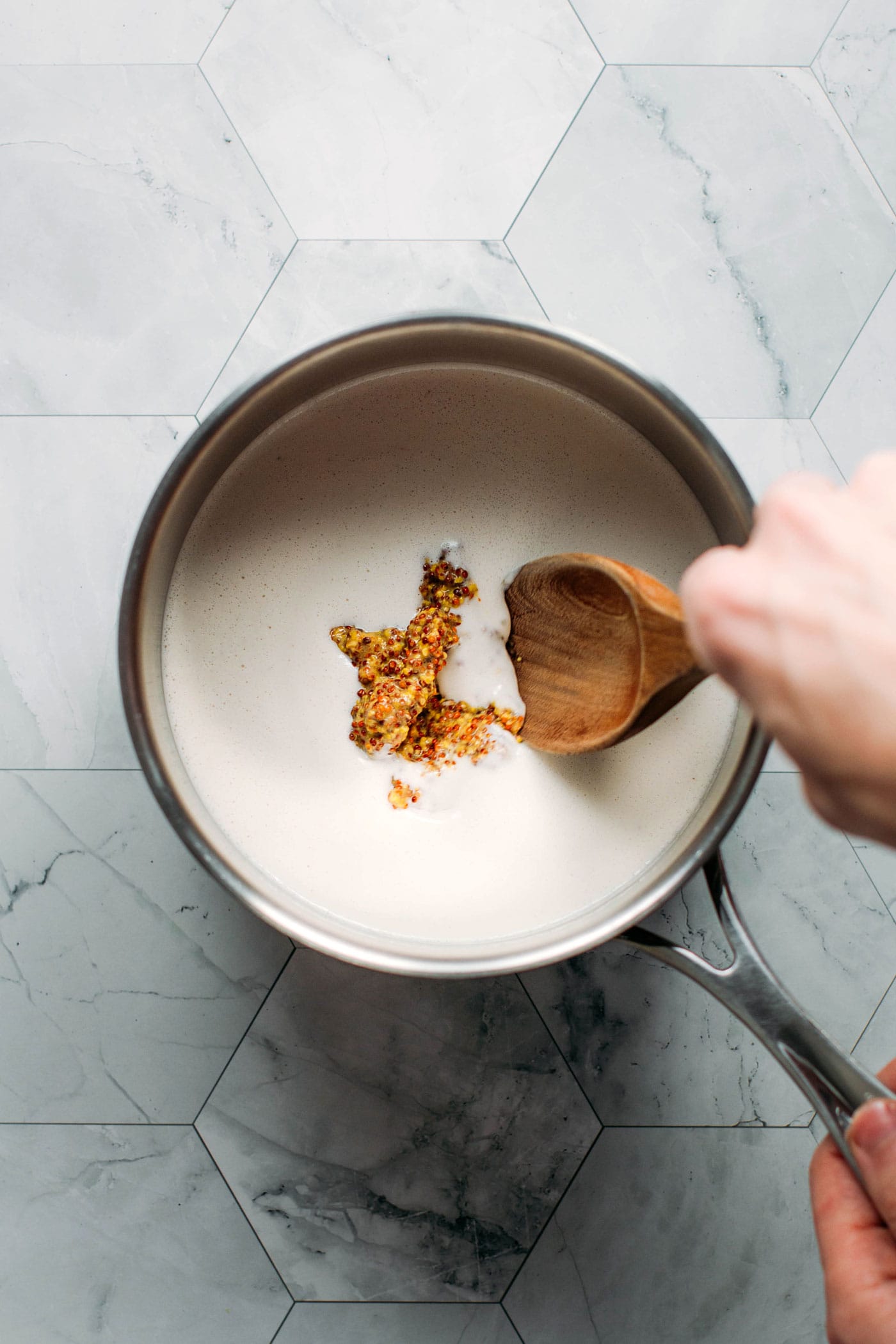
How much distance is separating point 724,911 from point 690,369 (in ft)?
1.64

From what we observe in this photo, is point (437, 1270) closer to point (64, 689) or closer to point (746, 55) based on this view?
point (64, 689)

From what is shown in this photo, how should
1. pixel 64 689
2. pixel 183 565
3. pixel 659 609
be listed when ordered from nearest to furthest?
pixel 659 609 < pixel 183 565 < pixel 64 689

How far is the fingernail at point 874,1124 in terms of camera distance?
0.60 metres

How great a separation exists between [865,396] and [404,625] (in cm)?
50

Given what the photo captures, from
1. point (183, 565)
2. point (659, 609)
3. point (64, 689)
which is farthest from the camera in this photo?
point (64, 689)

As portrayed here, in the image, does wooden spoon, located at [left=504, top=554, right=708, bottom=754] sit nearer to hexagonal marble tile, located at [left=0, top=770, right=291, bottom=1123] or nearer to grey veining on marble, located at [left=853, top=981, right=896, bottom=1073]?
hexagonal marble tile, located at [left=0, top=770, right=291, bottom=1123]

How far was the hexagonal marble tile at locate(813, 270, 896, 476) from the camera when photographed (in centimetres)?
90

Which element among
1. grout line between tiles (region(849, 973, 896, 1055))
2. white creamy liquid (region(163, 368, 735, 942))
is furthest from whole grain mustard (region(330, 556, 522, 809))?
grout line between tiles (region(849, 973, 896, 1055))

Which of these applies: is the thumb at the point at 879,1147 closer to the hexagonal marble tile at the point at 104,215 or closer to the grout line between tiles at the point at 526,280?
the grout line between tiles at the point at 526,280

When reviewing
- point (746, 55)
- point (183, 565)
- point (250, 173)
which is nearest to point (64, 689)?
point (183, 565)

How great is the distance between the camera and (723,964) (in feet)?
2.90

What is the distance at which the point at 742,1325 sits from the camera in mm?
917

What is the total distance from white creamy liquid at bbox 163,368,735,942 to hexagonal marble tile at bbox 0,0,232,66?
448 mm

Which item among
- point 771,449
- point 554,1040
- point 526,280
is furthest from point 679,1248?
point 526,280
